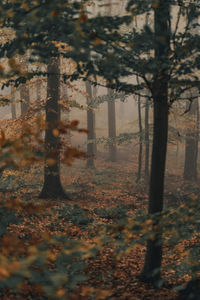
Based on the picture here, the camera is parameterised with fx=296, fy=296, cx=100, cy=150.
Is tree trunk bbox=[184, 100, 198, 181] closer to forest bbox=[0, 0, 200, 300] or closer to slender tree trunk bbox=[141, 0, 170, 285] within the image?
forest bbox=[0, 0, 200, 300]

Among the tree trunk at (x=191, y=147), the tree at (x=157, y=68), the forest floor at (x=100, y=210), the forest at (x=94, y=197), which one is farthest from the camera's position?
the tree trunk at (x=191, y=147)

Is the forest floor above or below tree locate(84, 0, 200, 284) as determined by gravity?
below

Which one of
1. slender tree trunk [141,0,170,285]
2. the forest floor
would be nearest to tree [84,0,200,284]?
slender tree trunk [141,0,170,285]

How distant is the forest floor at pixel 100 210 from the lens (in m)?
4.55

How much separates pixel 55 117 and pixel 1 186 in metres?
3.19

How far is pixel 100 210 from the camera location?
9234 millimetres

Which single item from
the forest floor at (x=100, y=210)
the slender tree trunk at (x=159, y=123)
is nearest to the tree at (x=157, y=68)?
the slender tree trunk at (x=159, y=123)

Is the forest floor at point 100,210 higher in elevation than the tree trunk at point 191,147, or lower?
lower

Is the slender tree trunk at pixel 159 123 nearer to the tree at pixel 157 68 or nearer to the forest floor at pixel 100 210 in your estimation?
the tree at pixel 157 68

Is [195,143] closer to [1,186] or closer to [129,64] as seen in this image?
[1,186]

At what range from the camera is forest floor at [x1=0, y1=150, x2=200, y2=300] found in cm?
455

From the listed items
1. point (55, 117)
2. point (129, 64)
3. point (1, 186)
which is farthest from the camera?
point (55, 117)

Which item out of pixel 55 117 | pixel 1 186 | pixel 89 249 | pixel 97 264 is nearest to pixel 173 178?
pixel 55 117

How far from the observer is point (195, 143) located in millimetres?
17422
